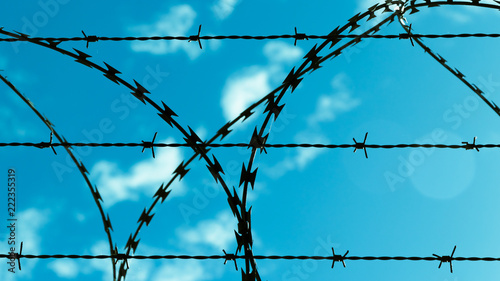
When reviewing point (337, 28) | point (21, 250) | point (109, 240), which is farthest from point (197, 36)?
point (21, 250)

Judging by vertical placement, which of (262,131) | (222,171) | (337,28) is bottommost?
(222,171)

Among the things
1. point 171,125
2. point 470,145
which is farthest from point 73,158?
point 470,145

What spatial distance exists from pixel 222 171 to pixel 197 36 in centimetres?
112

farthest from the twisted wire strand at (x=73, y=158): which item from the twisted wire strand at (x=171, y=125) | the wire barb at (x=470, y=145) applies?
the wire barb at (x=470, y=145)

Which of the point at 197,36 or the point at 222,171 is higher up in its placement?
the point at 197,36

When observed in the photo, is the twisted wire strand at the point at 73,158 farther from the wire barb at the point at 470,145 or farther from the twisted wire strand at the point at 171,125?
the wire barb at the point at 470,145

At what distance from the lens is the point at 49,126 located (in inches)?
142

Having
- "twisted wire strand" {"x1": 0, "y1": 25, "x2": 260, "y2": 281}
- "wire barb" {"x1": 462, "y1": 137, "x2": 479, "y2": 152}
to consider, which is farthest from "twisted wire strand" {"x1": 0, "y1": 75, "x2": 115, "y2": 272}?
"wire barb" {"x1": 462, "y1": 137, "x2": 479, "y2": 152}

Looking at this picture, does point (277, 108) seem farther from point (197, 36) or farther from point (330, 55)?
point (197, 36)

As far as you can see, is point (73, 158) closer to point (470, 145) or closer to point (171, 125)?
point (171, 125)

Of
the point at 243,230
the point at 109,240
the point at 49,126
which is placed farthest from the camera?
the point at 49,126

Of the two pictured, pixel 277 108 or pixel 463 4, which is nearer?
pixel 277 108

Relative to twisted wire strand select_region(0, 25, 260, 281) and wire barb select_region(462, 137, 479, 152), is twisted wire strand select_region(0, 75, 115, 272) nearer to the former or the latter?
twisted wire strand select_region(0, 25, 260, 281)

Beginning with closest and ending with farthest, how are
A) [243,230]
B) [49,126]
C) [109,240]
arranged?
1. [243,230]
2. [109,240]
3. [49,126]
